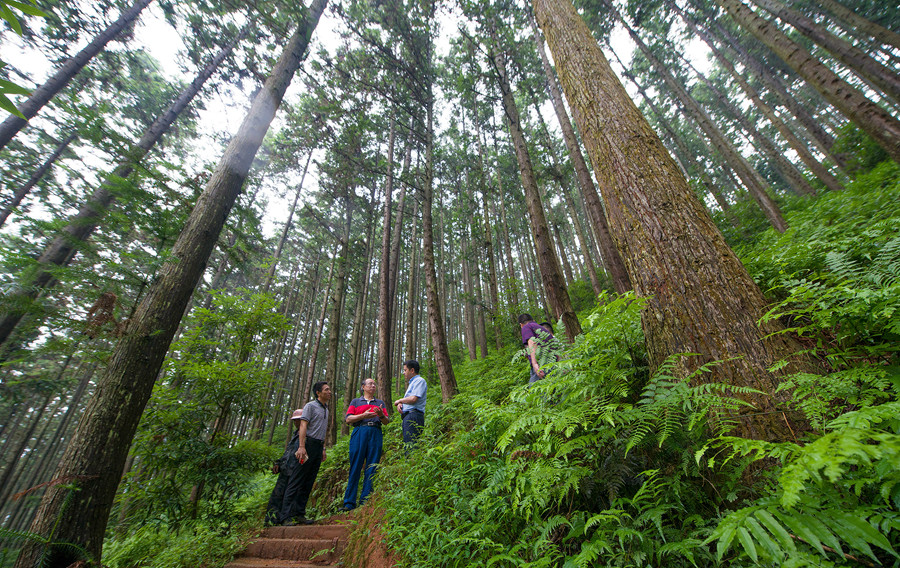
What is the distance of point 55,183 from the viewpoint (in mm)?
10336

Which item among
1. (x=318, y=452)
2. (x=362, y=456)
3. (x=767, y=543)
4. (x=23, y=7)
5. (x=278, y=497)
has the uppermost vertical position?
(x=23, y=7)

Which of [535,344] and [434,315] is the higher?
[434,315]

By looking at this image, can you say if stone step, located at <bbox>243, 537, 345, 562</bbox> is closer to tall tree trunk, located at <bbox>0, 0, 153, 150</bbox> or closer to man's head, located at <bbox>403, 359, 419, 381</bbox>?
man's head, located at <bbox>403, 359, 419, 381</bbox>

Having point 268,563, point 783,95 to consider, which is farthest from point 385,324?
point 783,95

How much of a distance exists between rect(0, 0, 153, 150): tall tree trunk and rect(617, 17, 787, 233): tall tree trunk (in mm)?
18042

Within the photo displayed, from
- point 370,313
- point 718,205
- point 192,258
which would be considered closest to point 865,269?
point 192,258

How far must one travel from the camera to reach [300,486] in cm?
505

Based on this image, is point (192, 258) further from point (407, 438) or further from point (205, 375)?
point (407, 438)

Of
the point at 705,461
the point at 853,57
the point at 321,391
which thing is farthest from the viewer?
the point at 853,57

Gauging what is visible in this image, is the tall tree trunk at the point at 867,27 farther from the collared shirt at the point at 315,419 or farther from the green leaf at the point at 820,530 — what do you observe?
the collared shirt at the point at 315,419

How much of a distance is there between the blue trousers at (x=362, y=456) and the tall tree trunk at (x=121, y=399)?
2.72 meters

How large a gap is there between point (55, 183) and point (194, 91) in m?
5.33

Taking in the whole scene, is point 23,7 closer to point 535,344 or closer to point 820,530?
point 820,530

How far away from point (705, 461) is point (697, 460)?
0.53 metres
